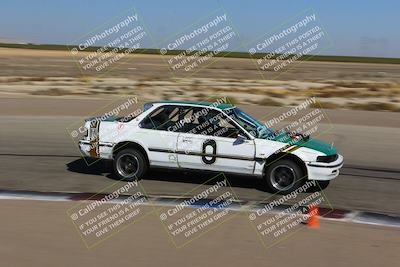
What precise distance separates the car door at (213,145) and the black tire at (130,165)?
2.53ft

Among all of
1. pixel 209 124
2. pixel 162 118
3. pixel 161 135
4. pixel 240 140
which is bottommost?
pixel 240 140

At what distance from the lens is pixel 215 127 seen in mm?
9484

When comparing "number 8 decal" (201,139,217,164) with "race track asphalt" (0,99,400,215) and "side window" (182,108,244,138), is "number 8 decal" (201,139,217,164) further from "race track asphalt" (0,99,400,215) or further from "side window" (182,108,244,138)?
"race track asphalt" (0,99,400,215)

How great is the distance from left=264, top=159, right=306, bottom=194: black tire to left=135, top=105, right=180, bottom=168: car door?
1.74 meters

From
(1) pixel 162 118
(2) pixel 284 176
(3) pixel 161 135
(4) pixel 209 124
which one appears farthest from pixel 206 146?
(2) pixel 284 176

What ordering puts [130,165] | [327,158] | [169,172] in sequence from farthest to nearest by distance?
[169,172], [130,165], [327,158]

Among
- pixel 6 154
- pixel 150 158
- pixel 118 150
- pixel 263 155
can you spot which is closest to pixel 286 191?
pixel 263 155

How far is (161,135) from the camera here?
9695 millimetres

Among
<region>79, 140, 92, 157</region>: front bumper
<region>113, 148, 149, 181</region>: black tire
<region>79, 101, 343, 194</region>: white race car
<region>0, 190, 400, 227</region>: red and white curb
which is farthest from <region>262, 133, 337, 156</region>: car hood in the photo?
<region>79, 140, 92, 157</region>: front bumper

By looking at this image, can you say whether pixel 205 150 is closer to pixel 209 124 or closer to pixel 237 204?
pixel 209 124

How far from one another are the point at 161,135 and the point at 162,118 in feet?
1.18

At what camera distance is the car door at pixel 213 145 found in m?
9.29

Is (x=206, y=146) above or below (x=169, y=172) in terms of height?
above

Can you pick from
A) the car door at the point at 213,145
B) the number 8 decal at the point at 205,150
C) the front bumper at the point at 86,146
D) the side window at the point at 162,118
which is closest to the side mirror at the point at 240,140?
the car door at the point at 213,145
